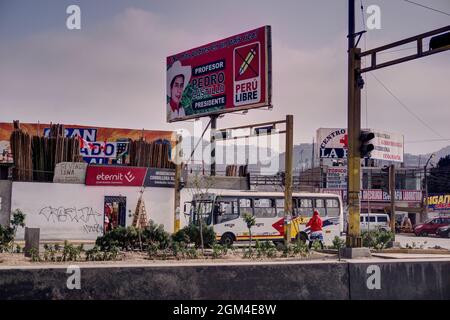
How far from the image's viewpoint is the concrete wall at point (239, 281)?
22.8 ft

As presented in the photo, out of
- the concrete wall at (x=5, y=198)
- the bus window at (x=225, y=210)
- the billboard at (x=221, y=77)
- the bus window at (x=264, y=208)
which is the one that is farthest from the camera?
the billboard at (x=221, y=77)

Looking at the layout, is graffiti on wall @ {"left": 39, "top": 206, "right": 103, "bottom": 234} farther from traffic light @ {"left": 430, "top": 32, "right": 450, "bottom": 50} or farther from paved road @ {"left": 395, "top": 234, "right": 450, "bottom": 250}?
traffic light @ {"left": 430, "top": 32, "right": 450, "bottom": 50}

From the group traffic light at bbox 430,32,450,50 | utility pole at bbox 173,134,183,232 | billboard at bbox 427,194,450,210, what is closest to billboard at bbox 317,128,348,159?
billboard at bbox 427,194,450,210

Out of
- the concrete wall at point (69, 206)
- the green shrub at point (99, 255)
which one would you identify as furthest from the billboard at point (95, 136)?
the green shrub at point (99, 255)

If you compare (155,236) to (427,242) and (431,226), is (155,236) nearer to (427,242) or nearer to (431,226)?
(427,242)

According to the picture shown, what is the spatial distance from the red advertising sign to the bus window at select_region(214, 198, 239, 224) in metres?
6.06

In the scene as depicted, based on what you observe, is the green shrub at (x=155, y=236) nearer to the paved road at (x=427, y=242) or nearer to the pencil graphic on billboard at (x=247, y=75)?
the pencil graphic on billboard at (x=247, y=75)

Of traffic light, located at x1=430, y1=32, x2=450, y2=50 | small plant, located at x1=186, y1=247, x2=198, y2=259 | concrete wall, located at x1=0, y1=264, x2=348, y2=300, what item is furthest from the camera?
traffic light, located at x1=430, y1=32, x2=450, y2=50

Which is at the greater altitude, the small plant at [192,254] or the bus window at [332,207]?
the bus window at [332,207]

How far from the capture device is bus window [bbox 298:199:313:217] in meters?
28.2

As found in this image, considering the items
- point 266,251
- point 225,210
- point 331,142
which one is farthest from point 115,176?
point 331,142
